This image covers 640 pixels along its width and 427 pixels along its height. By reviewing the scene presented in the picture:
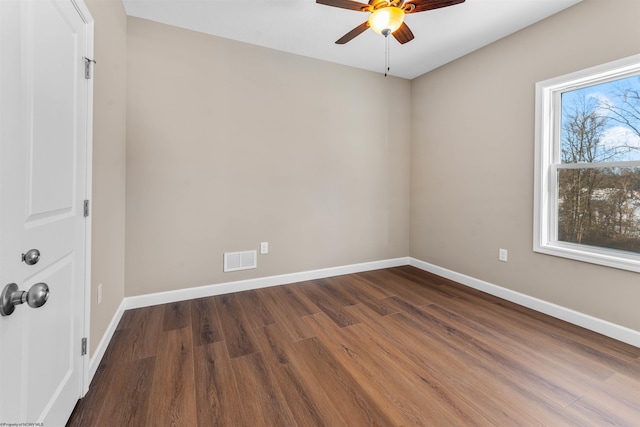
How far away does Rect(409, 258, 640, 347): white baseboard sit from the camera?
84.9 inches

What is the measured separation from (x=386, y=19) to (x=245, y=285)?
2.84 m

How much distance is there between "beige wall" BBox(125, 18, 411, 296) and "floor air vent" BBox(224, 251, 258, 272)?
0.21 feet

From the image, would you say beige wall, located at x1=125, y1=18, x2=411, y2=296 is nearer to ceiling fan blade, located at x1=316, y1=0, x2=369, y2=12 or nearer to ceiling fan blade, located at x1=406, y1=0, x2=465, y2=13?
ceiling fan blade, located at x1=316, y1=0, x2=369, y2=12

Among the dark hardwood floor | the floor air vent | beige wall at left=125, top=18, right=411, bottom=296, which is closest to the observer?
the dark hardwood floor

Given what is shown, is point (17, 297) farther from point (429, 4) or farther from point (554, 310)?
point (554, 310)

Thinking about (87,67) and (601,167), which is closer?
(87,67)

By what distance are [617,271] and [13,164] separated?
372 cm

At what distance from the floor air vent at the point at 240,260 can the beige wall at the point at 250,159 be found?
0.21 ft

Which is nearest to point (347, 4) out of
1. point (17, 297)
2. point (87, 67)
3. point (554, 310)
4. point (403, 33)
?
point (403, 33)

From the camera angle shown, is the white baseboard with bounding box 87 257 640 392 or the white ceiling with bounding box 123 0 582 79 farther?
the white ceiling with bounding box 123 0 582 79

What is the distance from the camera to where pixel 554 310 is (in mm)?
2564

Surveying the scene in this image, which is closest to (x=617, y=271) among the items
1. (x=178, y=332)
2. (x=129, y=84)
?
(x=178, y=332)

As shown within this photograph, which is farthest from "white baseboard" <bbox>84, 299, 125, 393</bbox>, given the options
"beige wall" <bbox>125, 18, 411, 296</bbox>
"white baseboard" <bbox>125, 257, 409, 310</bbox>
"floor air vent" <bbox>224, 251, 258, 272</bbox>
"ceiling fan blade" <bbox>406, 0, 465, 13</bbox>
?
"ceiling fan blade" <bbox>406, 0, 465, 13</bbox>

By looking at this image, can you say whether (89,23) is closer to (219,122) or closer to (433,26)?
(219,122)
